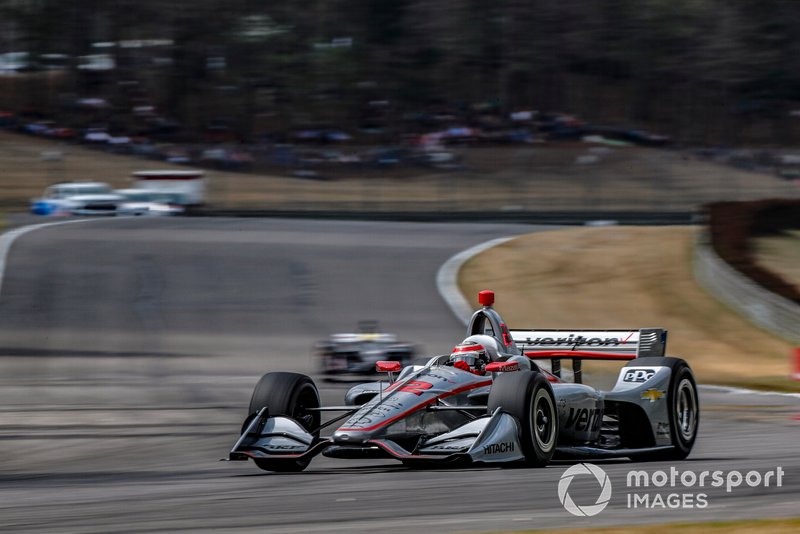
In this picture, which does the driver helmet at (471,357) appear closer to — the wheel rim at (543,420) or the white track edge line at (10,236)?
the wheel rim at (543,420)

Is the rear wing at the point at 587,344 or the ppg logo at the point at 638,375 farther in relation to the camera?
the rear wing at the point at 587,344

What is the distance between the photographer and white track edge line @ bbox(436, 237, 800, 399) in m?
23.2

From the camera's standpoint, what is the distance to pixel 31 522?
7.41 metres

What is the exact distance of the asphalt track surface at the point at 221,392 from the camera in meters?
7.54

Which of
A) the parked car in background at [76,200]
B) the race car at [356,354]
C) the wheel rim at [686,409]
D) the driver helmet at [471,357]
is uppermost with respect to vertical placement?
the driver helmet at [471,357]

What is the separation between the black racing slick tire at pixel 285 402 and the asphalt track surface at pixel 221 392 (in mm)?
216

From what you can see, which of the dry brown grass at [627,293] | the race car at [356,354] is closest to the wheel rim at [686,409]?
the race car at [356,354]

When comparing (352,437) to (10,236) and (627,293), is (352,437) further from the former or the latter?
(10,236)

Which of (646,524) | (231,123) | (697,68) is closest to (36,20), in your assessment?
(231,123)

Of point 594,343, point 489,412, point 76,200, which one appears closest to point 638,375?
point 594,343

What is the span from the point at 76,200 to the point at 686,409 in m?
30.2

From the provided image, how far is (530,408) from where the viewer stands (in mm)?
8867

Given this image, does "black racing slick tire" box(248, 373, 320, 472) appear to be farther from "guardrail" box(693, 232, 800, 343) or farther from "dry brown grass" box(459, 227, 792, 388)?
"guardrail" box(693, 232, 800, 343)

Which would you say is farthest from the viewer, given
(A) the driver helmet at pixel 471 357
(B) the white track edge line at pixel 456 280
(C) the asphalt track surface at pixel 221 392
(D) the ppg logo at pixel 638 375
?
(B) the white track edge line at pixel 456 280
